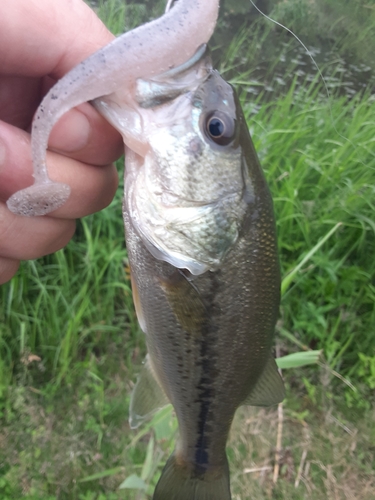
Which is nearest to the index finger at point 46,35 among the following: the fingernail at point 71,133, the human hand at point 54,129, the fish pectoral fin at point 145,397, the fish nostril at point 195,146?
the human hand at point 54,129

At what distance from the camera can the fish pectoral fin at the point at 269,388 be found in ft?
4.28

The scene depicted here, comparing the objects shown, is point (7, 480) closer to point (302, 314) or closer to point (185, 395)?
point (185, 395)

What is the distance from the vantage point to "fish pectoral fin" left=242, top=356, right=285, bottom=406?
51.4 inches

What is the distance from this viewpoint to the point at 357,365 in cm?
229

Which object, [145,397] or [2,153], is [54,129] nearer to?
[2,153]

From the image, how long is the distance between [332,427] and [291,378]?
34cm

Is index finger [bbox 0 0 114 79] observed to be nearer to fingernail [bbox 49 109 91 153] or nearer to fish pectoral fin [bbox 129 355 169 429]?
fingernail [bbox 49 109 91 153]

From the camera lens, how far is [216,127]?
0.95 m

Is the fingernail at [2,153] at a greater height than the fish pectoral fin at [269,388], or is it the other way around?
the fingernail at [2,153]

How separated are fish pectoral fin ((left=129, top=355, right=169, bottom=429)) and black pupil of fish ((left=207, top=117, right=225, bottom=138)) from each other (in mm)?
836

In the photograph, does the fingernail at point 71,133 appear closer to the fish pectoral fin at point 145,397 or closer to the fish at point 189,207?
the fish at point 189,207

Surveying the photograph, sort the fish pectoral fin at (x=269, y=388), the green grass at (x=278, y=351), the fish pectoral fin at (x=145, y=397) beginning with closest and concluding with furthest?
1. the fish pectoral fin at (x=269, y=388)
2. the fish pectoral fin at (x=145, y=397)
3. the green grass at (x=278, y=351)

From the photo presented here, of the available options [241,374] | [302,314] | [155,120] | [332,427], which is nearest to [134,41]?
[155,120]

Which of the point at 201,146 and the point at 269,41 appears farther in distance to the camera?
the point at 269,41
